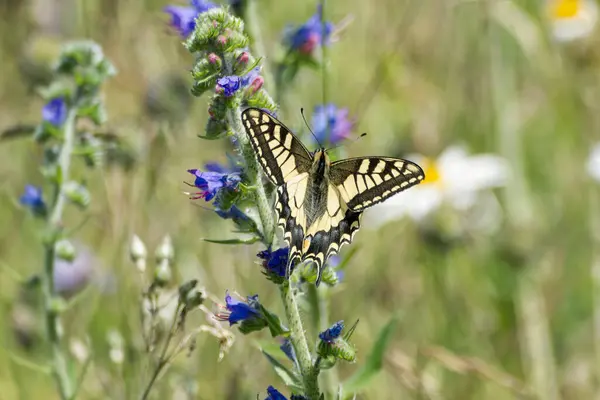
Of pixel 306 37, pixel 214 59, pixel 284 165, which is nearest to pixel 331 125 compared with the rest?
pixel 306 37

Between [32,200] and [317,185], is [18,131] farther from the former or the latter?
[317,185]

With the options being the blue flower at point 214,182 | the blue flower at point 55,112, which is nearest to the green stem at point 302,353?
the blue flower at point 214,182

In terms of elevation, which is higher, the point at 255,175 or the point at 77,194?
the point at 77,194

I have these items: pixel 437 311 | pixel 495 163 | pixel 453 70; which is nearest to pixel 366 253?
pixel 437 311

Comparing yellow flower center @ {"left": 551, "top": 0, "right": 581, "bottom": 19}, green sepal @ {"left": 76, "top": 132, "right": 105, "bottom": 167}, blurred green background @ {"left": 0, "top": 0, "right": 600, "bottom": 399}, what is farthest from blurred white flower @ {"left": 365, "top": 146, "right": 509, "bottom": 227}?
green sepal @ {"left": 76, "top": 132, "right": 105, "bottom": 167}

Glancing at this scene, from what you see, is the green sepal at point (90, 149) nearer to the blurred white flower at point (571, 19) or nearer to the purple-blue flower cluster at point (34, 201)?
the purple-blue flower cluster at point (34, 201)

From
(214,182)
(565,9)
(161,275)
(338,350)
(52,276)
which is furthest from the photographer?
(565,9)

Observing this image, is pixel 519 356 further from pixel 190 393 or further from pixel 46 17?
pixel 46 17
